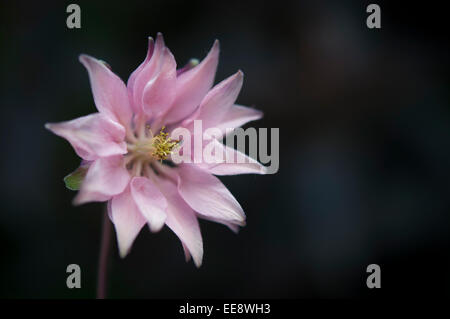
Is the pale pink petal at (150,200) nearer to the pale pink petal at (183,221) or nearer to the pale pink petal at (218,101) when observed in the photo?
the pale pink petal at (183,221)

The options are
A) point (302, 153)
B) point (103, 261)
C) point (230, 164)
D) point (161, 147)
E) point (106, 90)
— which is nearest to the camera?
point (106, 90)

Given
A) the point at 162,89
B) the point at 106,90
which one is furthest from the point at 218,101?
the point at 106,90

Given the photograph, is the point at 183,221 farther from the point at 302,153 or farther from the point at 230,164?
the point at 302,153

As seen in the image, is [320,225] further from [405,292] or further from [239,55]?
[239,55]

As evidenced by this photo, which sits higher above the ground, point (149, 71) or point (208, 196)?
point (149, 71)

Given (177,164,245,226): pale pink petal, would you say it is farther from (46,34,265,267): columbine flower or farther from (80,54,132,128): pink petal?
(80,54,132,128): pink petal
